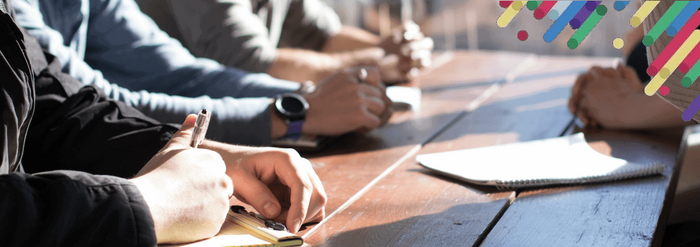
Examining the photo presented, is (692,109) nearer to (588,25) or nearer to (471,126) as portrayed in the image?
(588,25)

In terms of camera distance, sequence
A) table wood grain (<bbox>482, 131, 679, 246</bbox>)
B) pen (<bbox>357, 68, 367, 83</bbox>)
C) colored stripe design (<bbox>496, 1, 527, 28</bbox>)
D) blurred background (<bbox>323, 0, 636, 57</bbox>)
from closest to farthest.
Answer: colored stripe design (<bbox>496, 1, 527, 28</bbox>) < table wood grain (<bbox>482, 131, 679, 246</bbox>) < pen (<bbox>357, 68, 367, 83</bbox>) < blurred background (<bbox>323, 0, 636, 57</bbox>)

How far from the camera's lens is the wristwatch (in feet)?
3.25

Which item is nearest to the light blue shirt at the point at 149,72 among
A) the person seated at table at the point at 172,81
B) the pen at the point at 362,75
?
the person seated at table at the point at 172,81

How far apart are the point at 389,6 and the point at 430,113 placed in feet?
10.00

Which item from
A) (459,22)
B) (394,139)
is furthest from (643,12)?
(459,22)

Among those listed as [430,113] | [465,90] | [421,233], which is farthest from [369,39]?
[421,233]

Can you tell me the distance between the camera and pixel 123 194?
49 cm

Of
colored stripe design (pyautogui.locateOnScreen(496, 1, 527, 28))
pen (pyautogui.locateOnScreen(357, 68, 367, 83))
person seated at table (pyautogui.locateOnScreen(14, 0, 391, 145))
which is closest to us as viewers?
colored stripe design (pyautogui.locateOnScreen(496, 1, 527, 28))

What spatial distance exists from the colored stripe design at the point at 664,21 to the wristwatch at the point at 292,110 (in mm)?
617

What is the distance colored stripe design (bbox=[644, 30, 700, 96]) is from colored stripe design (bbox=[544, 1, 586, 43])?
91mm

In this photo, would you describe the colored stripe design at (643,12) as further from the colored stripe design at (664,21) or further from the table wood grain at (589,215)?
the table wood grain at (589,215)

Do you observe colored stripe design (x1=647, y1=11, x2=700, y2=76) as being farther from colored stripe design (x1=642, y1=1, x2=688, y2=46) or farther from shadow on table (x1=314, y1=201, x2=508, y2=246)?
shadow on table (x1=314, y1=201, x2=508, y2=246)

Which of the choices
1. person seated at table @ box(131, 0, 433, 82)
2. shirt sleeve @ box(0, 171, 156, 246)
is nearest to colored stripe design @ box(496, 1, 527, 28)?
shirt sleeve @ box(0, 171, 156, 246)

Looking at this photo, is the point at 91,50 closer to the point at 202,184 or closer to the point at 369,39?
the point at 202,184
